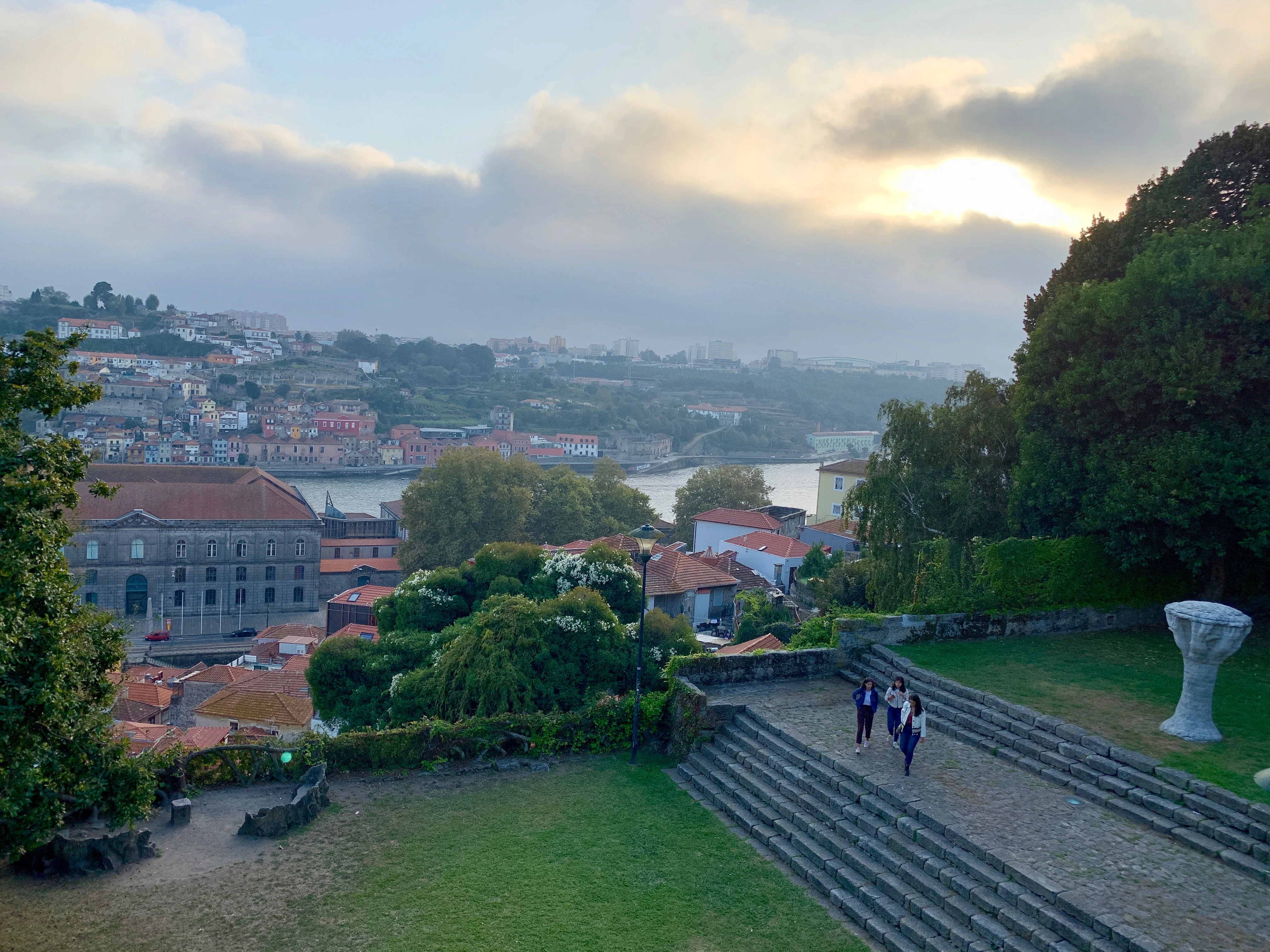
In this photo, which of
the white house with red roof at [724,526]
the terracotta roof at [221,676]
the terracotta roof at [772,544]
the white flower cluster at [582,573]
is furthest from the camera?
the white house with red roof at [724,526]

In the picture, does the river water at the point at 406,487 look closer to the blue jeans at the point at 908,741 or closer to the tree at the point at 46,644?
the blue jeans at the point at 908,741

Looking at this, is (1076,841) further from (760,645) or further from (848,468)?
(848,468)

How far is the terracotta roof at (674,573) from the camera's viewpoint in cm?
2725

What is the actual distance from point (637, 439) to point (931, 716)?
98308 mm

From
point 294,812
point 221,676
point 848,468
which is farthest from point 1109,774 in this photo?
point 848,468

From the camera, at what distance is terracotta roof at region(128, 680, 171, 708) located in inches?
902

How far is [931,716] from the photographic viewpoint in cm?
1034

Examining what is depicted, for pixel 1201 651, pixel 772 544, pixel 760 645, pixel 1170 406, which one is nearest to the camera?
pixel 1201 651

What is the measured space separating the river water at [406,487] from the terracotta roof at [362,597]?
3131 cm

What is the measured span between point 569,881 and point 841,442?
381 ft

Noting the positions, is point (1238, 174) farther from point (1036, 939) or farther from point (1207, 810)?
point (1036, 939)

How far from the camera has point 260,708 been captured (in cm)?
2064

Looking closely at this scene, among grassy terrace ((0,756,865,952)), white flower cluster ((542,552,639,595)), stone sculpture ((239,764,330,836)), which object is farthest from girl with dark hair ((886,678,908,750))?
white flower cluster ((542,552,639,595))

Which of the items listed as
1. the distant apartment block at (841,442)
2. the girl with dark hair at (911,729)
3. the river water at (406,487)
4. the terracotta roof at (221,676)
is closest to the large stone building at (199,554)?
the terracotta roof at (221,676)
